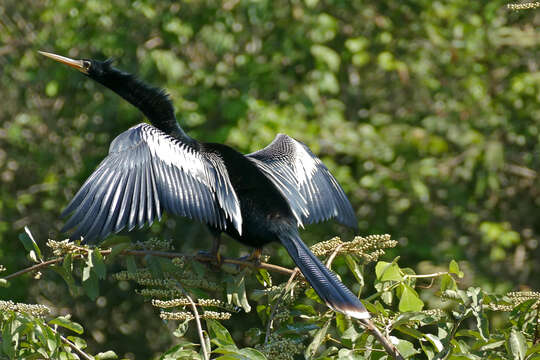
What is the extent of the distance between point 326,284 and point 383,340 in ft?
1.59

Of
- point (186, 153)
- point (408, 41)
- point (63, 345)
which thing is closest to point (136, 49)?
→ point (408, 41)

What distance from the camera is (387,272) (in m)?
2.50

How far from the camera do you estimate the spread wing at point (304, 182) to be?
356cm

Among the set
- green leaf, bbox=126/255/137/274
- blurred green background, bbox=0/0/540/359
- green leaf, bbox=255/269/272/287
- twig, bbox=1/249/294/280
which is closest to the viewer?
twig, bbox=1/249/294/280

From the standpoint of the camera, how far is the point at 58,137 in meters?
6.56

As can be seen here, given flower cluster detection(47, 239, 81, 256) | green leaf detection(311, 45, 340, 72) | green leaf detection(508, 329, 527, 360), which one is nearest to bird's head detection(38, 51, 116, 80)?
flower cluster detection(47, 239, 81, 256)

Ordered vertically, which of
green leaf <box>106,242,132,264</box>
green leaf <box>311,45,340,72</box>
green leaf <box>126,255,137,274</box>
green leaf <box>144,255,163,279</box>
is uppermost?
green leaf <box>311,45,340,72</box>

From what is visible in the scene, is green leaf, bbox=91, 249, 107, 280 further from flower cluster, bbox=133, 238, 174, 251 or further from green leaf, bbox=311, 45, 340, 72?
green leaf, bbox=311, 45, 340, 72

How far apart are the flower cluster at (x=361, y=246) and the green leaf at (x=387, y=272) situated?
4 cm

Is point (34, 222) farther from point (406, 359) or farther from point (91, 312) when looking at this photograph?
point (406, 359)

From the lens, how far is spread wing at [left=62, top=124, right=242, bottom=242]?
281 centimetres

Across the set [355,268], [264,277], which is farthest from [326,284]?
[264,277]

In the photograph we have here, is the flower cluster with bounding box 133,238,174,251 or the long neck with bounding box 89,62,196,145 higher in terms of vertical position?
the long neck with bounding box 89,62,196,145

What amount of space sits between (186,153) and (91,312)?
3536 millimetres
